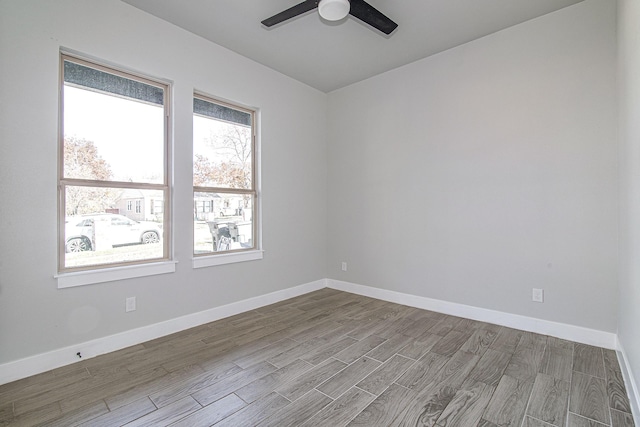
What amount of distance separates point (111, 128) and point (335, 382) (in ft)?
9.01

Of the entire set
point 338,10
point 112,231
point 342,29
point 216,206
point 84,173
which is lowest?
point 112,231

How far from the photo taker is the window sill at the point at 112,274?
2379mm

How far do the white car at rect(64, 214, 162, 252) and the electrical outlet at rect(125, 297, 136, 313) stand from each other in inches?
19.3

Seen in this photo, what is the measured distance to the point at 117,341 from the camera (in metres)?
2.61

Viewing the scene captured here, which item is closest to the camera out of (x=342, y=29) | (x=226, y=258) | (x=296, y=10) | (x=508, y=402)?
(x=508, y=402)

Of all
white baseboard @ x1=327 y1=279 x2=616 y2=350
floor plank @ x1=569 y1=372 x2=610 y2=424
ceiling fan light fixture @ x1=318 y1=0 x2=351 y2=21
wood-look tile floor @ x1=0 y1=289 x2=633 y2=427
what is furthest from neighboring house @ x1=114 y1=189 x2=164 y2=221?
floor plank @ x1=569 y1=372 x2=610 y2=424

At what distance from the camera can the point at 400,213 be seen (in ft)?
12.7

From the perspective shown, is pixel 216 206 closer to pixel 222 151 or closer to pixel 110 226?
pixel 222 151

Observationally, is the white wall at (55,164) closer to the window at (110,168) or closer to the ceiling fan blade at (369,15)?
the window at (110,168)

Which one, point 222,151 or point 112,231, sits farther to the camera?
point 222,151

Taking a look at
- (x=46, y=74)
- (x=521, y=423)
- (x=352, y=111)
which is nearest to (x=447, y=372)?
(x=521, y=423)

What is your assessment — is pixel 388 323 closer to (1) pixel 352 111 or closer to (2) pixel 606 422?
(2) pixel 606 422

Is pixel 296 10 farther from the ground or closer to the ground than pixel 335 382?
farther from the ground

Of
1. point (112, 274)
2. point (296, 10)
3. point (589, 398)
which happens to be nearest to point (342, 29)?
point (296, 10)
